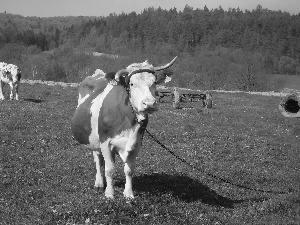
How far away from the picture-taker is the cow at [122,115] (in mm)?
8672

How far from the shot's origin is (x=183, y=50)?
150m

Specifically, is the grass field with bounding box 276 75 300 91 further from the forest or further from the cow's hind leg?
the cow's hind leg

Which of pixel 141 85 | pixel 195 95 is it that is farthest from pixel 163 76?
pixel 195 95

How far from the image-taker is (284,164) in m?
16.0

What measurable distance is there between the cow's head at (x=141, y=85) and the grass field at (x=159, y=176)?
2472 millimetres

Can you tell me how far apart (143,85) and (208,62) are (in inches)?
4067

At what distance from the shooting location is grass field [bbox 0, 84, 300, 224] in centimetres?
891

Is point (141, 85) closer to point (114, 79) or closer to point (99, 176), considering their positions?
point (114, 79)

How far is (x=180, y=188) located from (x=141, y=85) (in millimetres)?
4349

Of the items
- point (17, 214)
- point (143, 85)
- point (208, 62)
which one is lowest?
point (208, 62)

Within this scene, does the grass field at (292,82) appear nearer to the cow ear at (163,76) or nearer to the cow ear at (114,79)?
the cow ear at (163,76)

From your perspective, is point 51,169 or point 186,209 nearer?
point 186,209

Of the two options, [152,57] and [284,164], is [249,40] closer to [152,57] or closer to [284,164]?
[152,57]

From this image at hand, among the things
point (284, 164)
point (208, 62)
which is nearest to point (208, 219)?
point (284, 164)
